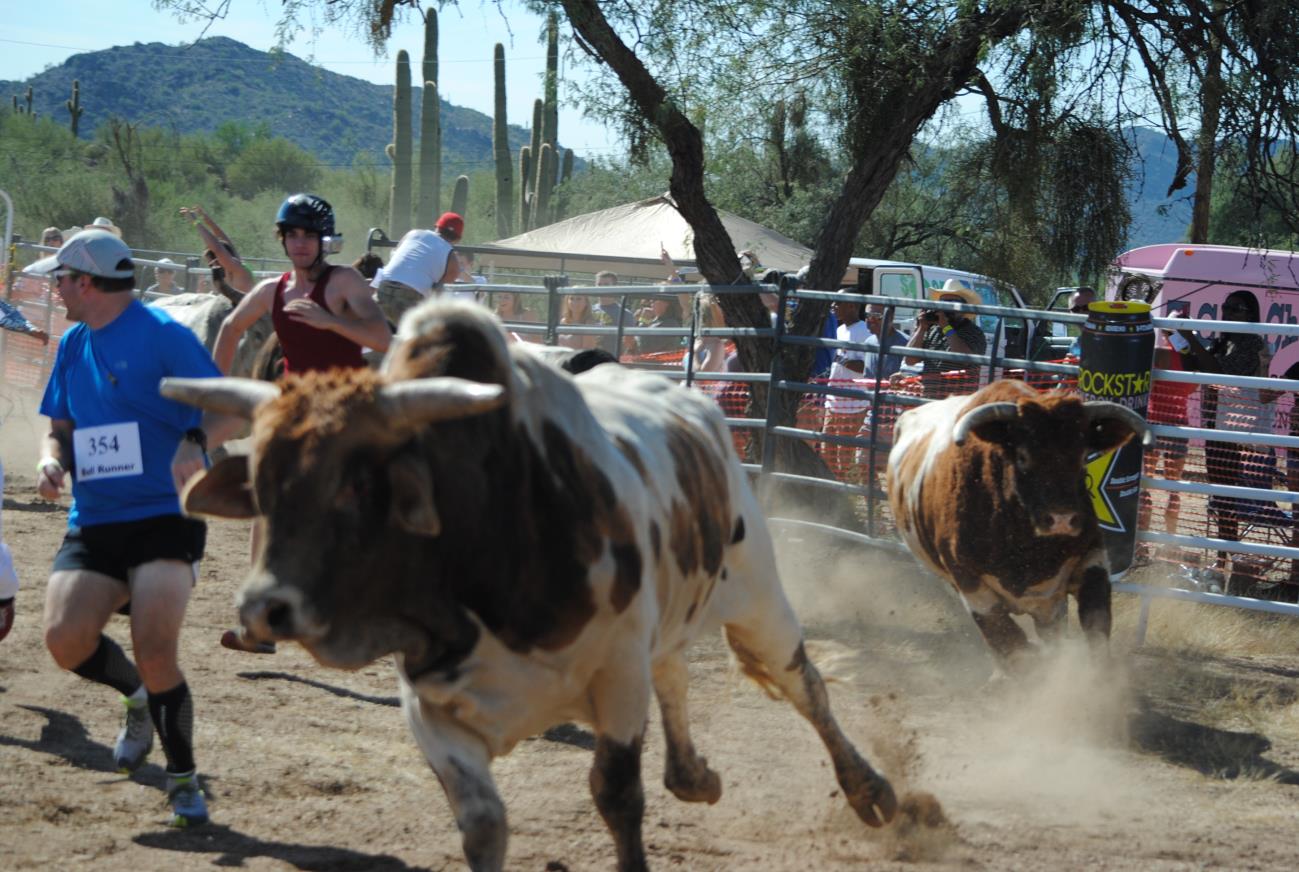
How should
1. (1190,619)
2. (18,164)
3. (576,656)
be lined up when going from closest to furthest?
(576,656) < (1190,619) < (18,164)

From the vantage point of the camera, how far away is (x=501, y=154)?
3947 centimetres

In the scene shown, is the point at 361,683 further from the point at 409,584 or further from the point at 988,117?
the point at 988,117

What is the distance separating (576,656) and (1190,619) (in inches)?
232

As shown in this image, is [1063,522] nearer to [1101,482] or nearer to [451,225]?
[1101,482]

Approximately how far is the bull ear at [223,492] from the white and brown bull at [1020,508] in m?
3.92

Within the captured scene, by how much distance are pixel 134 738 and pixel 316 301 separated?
1875 mm

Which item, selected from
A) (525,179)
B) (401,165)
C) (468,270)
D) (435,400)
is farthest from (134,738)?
(525,179)

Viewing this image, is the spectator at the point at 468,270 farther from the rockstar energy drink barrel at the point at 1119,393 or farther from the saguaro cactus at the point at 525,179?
the saguaro cactus at the point at 525,179

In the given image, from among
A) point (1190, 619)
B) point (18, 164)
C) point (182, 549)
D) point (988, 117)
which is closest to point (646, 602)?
point (182, 549)

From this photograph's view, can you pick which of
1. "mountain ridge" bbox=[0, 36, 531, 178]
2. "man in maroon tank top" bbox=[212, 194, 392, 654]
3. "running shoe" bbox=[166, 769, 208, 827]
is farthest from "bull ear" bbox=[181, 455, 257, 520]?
"mountain ridge" bbox=[0, 36, 531, 178]

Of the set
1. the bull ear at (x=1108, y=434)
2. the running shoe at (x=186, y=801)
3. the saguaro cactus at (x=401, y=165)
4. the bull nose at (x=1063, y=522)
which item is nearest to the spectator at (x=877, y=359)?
the bull ear at (x=1108, y=434)

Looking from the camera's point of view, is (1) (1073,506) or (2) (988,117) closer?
(1) (1073,506)

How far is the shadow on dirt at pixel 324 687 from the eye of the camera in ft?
21.9

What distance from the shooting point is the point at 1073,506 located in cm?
649
